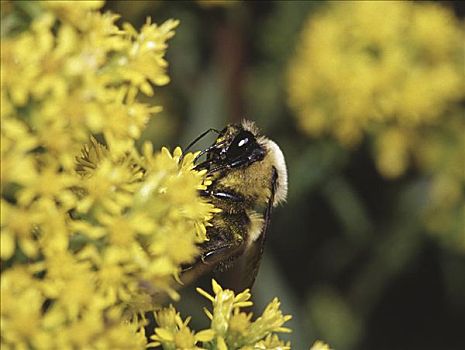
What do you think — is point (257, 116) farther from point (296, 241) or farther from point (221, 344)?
point (221, 344)

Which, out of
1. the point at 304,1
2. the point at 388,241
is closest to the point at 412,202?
the point at 388,241

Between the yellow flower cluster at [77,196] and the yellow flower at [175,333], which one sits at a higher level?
the yellow flower cluster at [77,196]

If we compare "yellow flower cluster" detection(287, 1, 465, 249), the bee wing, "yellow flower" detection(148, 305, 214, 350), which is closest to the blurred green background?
"yellow flower cluster" detection(287, 1, 465, 249)

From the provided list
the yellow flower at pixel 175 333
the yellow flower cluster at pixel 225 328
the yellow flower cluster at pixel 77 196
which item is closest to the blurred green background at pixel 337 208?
the yellow flower cluster at pixel 225 328

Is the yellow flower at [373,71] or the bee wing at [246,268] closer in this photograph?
the bee wing at [246,268]

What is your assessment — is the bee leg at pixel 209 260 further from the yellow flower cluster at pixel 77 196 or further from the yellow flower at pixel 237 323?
the yellow flower cluster at pixel 77 196

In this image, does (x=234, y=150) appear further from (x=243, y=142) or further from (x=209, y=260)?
(x=209, y=260)

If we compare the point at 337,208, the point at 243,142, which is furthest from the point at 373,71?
the point at 243,142
